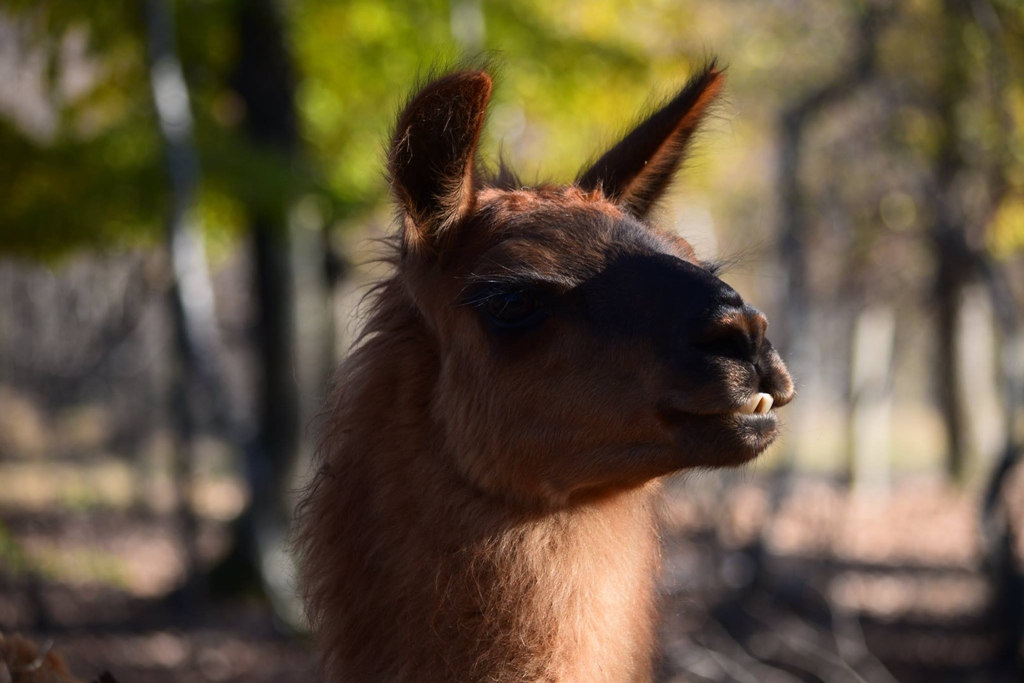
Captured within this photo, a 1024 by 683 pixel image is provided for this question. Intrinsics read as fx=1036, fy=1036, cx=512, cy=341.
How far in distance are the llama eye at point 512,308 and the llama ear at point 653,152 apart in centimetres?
73

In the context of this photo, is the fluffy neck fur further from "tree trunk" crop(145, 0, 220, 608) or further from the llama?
"tree trunk" crop(145, 0, 220, 608)

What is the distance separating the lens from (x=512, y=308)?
3.11 metres

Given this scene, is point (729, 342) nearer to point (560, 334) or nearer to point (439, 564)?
point (560, 334)

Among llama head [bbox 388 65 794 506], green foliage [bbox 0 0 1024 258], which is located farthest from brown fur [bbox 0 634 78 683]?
green foliage [bbox 0 0 1024 258]

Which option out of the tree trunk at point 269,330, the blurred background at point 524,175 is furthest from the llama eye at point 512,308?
the tree trunk at point 269,330

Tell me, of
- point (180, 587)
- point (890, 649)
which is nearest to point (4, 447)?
point (180, 587)

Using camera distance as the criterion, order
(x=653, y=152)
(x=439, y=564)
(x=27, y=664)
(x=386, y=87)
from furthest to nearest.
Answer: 1. (x=386, y=87)
2. (x=653, y=152)
3. (x=27, y=664)
4. (x=439, y=564)

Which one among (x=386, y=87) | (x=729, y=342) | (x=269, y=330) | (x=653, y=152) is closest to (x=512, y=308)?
(x=729, y=342)

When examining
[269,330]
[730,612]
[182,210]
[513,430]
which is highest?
[513,430]

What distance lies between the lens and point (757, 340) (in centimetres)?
274

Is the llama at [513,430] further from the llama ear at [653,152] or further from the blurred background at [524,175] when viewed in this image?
the blurred background at [524,175]

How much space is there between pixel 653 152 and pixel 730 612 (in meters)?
6.83

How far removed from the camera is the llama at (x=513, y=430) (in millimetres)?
2863

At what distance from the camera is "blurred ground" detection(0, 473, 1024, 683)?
336 inches
